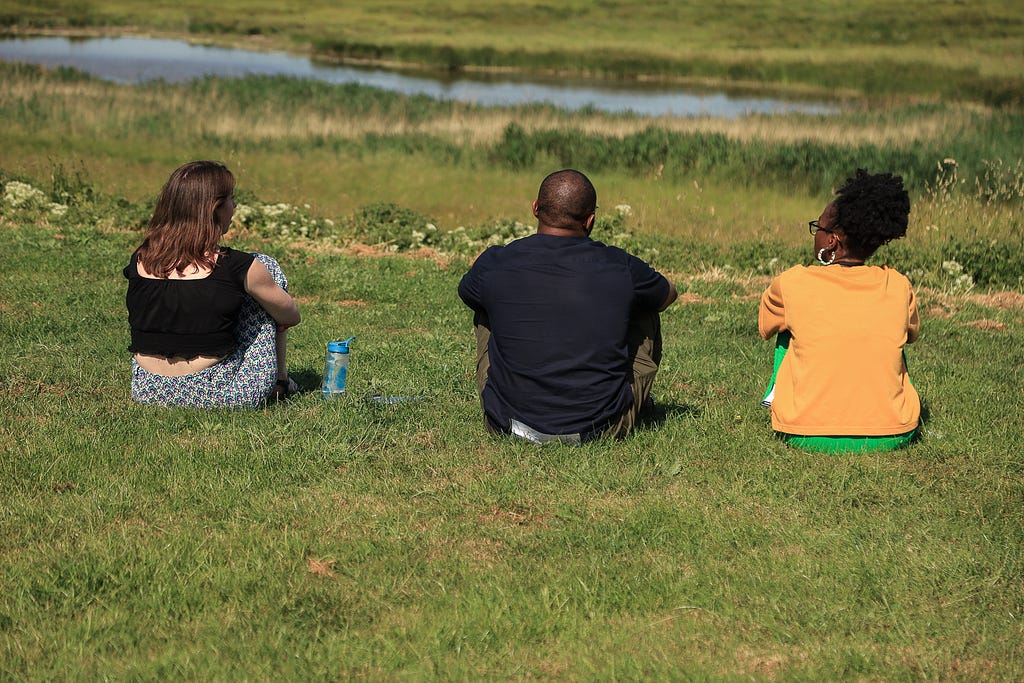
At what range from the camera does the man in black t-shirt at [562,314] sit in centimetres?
529

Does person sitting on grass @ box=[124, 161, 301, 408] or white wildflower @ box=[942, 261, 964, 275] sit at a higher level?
person sitting on grass @ box=[124, 161, 301, 408]

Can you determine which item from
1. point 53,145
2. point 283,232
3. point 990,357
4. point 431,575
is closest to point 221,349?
point 431,575

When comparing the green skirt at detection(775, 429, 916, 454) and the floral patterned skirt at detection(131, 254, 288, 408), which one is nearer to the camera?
the green skirt at detection(775, 429, 916, 454)

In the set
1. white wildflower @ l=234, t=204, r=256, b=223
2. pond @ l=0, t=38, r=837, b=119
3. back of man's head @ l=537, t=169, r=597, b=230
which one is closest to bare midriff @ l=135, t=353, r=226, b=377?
back of man's head @ l=537, t=169, r=597, b=230

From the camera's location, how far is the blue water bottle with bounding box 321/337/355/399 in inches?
251

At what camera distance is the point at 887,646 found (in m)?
3.71

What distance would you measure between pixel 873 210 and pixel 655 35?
6638 centimetres

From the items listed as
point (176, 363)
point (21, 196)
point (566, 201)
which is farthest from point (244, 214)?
point (566, 201)

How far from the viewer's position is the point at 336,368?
6.39 m

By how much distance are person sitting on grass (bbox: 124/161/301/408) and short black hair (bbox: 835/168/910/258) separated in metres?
2.84

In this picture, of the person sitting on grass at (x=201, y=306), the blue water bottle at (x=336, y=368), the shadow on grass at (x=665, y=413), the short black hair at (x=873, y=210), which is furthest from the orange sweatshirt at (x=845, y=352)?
the person sitting on grass at (x=201, y=306)

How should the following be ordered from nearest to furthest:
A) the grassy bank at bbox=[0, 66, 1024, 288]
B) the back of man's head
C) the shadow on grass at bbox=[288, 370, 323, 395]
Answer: the back of man's head → the shadow on grass at bbox=[288, 370, 323, 395] → the grassy bank at bbox=[0, 66, 1024, 288]

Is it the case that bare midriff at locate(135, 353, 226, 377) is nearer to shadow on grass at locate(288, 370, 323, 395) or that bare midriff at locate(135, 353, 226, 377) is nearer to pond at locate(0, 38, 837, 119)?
shadow on grass at locate(288, 370, 323, 395)

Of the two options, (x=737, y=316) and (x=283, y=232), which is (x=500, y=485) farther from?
(x=283, y=232)
